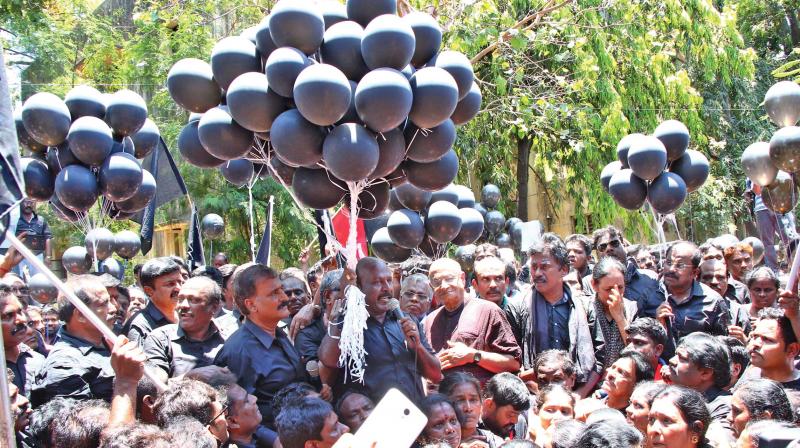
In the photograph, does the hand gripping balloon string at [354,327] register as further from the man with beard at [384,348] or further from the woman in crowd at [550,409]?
the woman in crowd at [550,409]

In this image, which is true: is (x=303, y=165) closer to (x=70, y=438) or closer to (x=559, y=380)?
(x=70, y=438)

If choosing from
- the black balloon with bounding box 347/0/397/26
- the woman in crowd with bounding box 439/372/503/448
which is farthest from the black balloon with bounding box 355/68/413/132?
the woman in crowd with bounding box 439/372/503/448

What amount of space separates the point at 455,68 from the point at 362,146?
80 cm

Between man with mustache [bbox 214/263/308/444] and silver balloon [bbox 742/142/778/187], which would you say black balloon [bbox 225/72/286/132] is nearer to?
man with mustache [bbox 214/263/308/444]

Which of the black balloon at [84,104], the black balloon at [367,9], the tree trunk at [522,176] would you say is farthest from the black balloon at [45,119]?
the tree trunk at [522,176]

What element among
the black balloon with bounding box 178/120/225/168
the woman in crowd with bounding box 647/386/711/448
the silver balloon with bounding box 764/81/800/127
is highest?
the silver balloon with bounding box 764/81/800/127

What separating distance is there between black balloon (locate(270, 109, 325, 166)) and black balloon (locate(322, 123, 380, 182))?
0.26 ft

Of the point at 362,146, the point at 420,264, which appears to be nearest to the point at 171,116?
the point at 420,264

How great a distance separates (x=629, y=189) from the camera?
5832mm

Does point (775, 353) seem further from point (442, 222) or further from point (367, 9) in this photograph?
point (367, 9)

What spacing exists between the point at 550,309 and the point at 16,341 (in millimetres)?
3208

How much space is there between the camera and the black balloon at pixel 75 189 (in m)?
5.22

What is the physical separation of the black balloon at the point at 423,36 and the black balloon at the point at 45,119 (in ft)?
8.16

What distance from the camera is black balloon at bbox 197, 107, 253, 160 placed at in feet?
13.6
